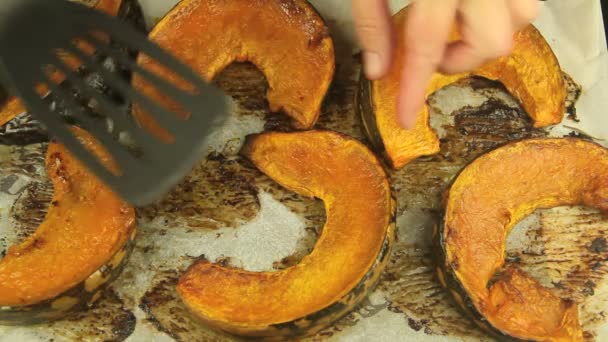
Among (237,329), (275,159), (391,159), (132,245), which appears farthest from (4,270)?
(391,159)

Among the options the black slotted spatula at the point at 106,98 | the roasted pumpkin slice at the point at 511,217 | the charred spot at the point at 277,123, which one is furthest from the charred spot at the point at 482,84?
the black slotted spatula at the point at 106,98

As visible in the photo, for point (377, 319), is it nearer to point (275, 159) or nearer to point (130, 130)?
point (275, 159)

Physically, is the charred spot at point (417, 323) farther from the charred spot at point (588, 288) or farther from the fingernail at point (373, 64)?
the fingernail at point (373, 64)

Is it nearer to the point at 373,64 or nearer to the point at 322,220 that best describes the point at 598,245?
the point at 322,220

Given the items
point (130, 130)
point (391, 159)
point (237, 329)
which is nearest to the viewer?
point (130, 130)

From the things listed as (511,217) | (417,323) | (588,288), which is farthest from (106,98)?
(588,288)
